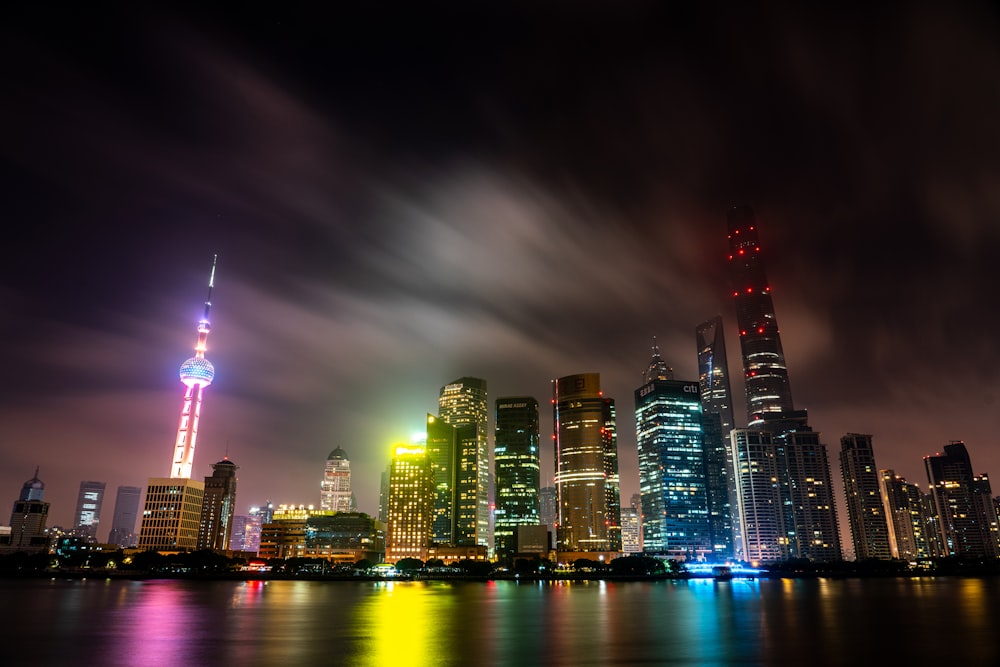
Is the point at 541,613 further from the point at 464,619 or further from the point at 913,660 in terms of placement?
the point at 913,660

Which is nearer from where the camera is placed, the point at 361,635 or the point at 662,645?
the point at 662,645

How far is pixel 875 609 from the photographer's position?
311ft

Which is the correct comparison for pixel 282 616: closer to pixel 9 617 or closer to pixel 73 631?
pixel 73 631

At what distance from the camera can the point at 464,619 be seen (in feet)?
252

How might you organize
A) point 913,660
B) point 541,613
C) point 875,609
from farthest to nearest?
point 875,609
point 541,613
point 913,660

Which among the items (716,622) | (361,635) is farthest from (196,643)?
(716,622)

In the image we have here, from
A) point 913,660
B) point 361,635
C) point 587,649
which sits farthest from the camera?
point 361,635

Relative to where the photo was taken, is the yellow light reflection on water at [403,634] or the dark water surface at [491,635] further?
the dark water surface at [491,635]

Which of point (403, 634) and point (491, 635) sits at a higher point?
point (403, 634)

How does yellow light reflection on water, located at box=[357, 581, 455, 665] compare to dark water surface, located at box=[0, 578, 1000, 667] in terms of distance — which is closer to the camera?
yellow light reflection on water, located at box=[357, 581, 455, 665]

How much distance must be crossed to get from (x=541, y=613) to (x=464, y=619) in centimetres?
1577

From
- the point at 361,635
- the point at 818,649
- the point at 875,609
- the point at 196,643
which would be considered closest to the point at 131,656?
the point at 196,643

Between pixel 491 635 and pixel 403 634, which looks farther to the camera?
pixel 491 635

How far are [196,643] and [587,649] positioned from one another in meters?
33.5
